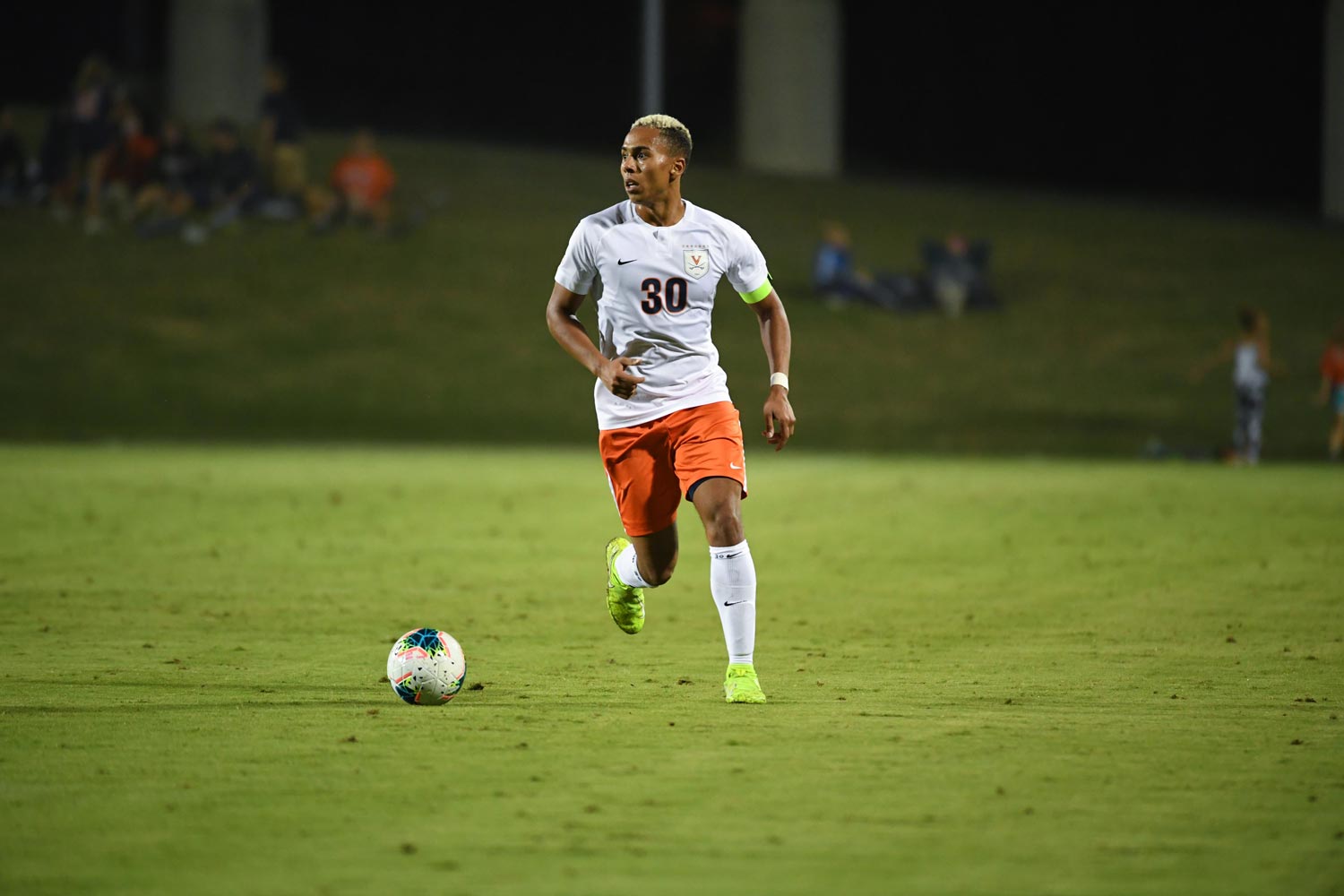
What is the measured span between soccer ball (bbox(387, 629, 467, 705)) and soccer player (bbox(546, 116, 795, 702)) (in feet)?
4.02

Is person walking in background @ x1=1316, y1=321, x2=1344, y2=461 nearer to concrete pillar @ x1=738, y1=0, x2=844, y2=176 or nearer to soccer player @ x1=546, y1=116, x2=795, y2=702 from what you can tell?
soccer player @ x1=546, y1=116, x2=795, y2=702

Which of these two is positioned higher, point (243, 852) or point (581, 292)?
point (581, 292)

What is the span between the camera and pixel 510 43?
44531 mm

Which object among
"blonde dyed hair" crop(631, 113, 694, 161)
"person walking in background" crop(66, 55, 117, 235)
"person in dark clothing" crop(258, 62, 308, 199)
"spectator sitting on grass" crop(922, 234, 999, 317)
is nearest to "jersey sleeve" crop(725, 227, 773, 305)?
"blonde dyed hair" crop(631, 113, 694, 161)

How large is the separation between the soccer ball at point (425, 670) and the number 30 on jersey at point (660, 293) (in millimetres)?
1808

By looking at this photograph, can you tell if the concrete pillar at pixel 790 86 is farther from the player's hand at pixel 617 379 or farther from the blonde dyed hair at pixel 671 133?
the player's hand at pixel 617 379

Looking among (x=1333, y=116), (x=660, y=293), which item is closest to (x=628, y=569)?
(x=660, y=293)

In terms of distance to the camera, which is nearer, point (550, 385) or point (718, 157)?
point (550, 385)

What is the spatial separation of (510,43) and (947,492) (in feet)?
92.0

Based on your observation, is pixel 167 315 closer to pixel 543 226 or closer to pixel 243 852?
pixel 543 226

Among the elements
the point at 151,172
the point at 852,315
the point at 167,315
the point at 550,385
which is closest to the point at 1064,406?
the point at 852,315

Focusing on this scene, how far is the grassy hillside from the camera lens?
27688mm

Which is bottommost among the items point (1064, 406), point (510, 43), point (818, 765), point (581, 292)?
point (1064, 406)

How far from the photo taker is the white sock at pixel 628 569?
927cm
